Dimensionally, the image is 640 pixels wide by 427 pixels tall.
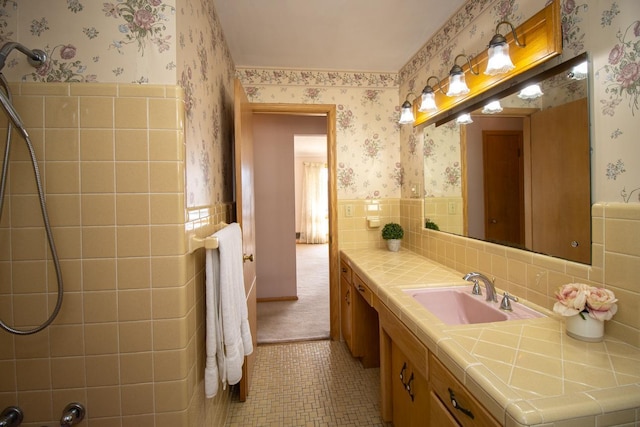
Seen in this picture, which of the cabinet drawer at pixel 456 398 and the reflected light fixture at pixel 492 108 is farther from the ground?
the reflected light fixture at pixel 492 108

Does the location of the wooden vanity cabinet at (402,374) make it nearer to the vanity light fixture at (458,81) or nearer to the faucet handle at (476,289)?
the faucet handle at (476,289)

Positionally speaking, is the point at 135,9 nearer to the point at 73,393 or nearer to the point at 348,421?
the point at 73,393

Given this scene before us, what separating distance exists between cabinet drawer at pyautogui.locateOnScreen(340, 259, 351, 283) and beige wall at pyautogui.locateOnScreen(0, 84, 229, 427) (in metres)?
1.47

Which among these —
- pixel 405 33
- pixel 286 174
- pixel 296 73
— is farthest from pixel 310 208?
pixel 405 33

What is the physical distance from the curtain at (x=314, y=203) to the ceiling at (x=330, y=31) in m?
5.41

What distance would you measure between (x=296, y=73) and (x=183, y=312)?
2230 mm

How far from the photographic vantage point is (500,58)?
50.3 inches

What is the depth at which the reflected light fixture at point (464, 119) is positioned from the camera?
1.72 meters

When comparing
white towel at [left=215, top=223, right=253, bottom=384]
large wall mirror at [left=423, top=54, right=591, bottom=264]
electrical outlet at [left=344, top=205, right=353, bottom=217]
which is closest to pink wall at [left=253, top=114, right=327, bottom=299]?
electrical outlet at [left=344, top=205, right=353, bottom=217]

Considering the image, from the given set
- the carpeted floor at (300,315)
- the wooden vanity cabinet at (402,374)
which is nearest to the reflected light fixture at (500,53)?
the wooden vanity cabinet at (402,374)

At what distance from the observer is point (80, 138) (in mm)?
1010

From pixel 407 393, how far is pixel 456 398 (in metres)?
0.57

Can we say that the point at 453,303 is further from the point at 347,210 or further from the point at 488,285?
the point at 347,210

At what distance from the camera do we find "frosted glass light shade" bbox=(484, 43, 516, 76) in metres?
1.27
